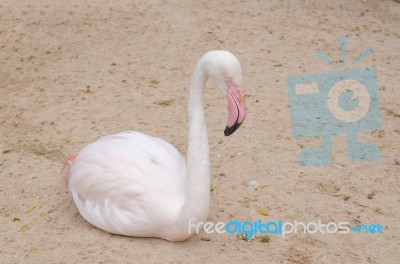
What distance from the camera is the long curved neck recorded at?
2.90 meters

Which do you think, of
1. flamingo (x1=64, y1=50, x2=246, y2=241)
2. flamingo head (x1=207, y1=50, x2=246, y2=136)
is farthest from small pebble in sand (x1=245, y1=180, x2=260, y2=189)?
flamingo head (x1=207, y1=50, x2=246, y2=136)

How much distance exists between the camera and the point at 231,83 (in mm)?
2771

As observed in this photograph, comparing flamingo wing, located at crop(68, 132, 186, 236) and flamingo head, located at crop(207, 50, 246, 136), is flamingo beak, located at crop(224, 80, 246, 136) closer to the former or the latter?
flamingo head, located at crop(207, 50, 246, 136)

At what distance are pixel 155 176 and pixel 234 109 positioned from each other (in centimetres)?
69

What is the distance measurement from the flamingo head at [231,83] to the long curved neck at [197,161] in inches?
4.8

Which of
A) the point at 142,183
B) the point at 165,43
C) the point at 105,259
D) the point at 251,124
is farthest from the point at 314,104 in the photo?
the point at 105,259

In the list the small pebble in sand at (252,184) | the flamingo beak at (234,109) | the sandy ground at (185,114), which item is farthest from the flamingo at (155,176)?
the small pebble in sand at (252,184)

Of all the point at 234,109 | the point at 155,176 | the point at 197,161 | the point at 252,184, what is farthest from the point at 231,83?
the point at 252,184

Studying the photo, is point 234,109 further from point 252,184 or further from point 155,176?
point 252,184

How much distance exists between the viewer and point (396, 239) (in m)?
3.24

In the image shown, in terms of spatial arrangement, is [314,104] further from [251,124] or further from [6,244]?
[6,244]

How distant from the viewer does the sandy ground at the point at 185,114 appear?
10.4ft

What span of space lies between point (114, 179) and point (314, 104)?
227 cm

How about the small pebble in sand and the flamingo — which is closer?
the flamingo
